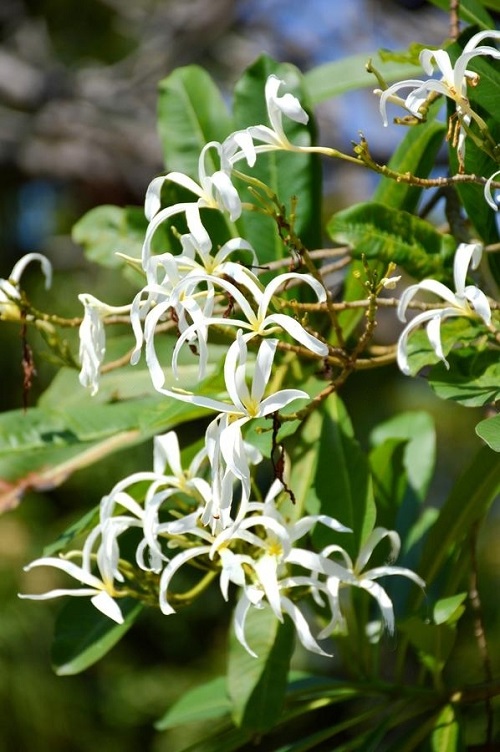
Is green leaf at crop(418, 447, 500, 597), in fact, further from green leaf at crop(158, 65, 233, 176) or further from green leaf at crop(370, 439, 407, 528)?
green leaf at crop(158, 65, 233, 176)

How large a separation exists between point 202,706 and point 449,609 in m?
0.36

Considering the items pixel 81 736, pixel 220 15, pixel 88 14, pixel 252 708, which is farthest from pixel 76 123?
Result: pixel 252 708

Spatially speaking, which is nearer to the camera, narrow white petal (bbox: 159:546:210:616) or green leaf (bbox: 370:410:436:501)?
narrow white petal (bbox: 159:546:210:616)

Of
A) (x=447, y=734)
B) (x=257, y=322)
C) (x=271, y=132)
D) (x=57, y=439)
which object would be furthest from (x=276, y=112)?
(x=447, y=734)

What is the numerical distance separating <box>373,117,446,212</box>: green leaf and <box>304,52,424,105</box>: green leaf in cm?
17

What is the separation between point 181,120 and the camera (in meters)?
0.83

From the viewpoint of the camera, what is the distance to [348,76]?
896mm

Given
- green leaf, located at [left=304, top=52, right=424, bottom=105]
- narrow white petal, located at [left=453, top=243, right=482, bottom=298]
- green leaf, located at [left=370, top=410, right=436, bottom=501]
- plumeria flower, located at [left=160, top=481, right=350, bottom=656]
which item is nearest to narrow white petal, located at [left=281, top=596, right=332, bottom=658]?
plumeria flower, located at [left=160, top=481, right=350, bottom=656]

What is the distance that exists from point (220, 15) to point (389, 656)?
5.57 ft

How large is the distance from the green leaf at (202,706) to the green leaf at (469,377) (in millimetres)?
438

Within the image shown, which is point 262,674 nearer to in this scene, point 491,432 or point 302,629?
point 302,629

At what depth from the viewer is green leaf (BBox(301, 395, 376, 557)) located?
637 mm

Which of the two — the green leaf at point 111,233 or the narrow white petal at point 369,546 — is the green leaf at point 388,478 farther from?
the green leaf at point 111,233

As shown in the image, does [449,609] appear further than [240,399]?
Yes
